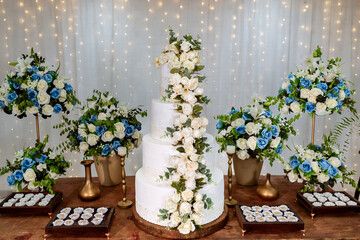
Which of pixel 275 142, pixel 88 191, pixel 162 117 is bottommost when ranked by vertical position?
pixel 88 191

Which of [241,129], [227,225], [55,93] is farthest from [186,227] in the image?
[55,93]

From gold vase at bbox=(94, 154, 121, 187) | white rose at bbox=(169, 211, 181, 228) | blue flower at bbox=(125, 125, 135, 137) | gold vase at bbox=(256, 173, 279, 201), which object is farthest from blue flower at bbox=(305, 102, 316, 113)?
gold vase at bbox=(94, 154, 121, 187)

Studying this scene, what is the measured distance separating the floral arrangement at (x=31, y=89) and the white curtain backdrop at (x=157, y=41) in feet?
3.90

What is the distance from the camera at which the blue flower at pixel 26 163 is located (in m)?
2.20

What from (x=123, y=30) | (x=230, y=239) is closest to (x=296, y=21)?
(x=123, y=30)

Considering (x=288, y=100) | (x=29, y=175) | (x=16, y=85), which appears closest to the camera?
(x=29, y=175)

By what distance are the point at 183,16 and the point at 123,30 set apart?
66 cm

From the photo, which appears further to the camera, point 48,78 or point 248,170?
point 248,170

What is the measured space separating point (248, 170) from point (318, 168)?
53 cm

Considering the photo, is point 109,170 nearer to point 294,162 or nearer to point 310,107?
point 294,162

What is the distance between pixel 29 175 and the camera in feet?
7.13

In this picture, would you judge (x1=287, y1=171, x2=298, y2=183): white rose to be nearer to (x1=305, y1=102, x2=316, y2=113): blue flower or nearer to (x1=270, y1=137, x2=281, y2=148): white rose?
(x1=270, y1=137, x2=281, y2=148): white rose

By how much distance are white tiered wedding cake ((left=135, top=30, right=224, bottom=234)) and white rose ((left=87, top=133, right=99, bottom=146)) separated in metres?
0.48

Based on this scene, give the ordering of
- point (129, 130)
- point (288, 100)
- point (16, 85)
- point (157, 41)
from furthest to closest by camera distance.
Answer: point (157, 41), point (129, 130), point (288, 100), point (16, 85)
